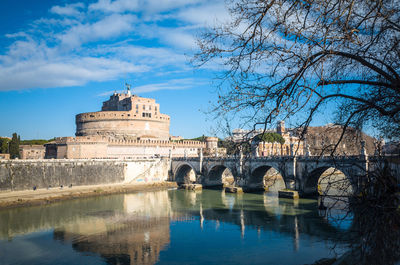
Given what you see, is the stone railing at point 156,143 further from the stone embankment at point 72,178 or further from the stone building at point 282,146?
the stone building at point 282,146

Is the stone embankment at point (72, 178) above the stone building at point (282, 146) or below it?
below

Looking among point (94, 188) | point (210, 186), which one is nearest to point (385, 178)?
point (94, 188)

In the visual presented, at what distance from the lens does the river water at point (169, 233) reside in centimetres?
1186

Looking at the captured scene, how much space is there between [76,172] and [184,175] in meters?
13.6

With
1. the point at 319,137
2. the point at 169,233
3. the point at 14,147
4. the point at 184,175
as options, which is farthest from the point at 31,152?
the point at 319,137

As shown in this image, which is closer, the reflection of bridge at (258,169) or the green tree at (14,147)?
the reflection of bridge at (258,169)

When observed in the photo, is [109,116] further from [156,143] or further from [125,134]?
[156,143]

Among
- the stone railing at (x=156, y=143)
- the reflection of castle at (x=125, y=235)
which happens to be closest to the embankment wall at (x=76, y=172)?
the stone railing at (x=156, y=143)

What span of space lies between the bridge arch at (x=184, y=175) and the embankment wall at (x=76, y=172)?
4.91 feet

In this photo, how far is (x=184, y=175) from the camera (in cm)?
3900

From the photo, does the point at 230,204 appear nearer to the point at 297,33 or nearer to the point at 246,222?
the point at 246,222

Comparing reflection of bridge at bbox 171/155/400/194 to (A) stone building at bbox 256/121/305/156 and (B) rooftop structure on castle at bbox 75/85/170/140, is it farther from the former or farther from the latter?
(B) rooftop structure on castle at bbox 75/85/170/140

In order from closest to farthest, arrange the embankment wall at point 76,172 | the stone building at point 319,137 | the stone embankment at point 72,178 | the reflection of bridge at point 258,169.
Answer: the stone building at point 319,137
the reflection of bridge at point 258,169
the stone embankment at point 72,178
the embankment wall at point 76,172

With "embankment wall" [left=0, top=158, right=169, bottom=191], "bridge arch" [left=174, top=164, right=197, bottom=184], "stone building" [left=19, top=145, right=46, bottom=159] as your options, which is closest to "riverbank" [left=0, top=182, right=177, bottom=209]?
"embankment wall" [left=0, top=158, right=169, bottom=191]
